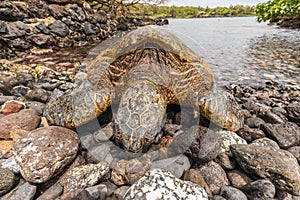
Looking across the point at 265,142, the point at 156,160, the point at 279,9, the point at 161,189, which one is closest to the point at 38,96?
the point at 156,160

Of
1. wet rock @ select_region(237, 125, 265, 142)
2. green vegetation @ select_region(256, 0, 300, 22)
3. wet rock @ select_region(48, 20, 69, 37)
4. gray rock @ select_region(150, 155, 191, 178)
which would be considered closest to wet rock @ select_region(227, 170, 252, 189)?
gray rock @ select_region(150, 155, 191, 178)

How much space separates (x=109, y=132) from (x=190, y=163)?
1214 millimetres

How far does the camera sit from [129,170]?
6.50ft

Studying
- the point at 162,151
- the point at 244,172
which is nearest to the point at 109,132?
the point at 162,151

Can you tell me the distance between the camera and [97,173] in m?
1.98

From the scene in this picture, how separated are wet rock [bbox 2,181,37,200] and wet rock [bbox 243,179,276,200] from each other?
2307 millimetres

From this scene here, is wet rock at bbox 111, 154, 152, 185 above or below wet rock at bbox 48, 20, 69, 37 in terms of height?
below

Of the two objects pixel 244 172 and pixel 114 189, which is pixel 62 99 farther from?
pixel 244 172

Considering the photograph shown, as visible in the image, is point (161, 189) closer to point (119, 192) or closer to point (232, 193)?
point (119, 192)

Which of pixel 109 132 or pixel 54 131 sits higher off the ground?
Result: pixel 54 131

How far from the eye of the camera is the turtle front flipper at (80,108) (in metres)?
2.52

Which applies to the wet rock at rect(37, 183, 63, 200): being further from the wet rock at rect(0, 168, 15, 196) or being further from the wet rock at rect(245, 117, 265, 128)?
the wet rock at rect(245, 117, 265, 128)

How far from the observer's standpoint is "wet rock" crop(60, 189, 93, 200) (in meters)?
1.69

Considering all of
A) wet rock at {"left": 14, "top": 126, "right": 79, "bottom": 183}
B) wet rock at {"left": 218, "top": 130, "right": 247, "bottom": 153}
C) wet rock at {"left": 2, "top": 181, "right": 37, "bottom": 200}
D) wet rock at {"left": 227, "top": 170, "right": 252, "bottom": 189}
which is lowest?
wet rock at {"left": 227, "top": 170, "right": 252, "bottom": 189}
